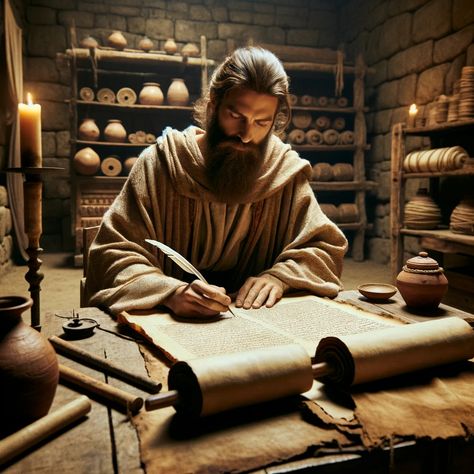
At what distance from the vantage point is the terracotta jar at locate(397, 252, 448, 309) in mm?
1533

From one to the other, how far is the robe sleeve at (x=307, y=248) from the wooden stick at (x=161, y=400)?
1.02 m

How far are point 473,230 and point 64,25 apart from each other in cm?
666

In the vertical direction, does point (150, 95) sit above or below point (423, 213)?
above

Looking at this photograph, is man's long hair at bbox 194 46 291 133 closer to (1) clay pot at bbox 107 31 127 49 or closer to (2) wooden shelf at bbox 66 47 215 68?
(2) wooden shelf at bbox 66 47 215 68

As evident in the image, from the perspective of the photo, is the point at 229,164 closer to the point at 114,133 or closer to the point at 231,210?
the point at 231,210

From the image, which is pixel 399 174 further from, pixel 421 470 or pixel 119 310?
pixel 421 470

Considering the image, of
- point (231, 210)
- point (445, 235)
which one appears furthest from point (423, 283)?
point (445, 235)

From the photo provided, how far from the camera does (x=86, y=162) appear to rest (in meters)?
6.55

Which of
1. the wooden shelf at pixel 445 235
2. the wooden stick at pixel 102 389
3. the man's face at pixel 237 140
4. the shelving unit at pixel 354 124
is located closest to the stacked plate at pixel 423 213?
the wooden shelf at pixel 445 235

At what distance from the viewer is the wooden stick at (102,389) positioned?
2.94ft

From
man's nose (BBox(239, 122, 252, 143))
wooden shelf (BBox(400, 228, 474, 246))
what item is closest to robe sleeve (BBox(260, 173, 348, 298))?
man's nose (BBox(239, 122, 252, 143))

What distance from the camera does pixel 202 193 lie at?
6.66 ft

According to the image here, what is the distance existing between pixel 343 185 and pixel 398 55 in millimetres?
1913

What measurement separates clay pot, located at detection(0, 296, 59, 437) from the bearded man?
77 cm
